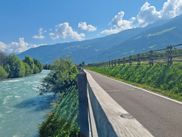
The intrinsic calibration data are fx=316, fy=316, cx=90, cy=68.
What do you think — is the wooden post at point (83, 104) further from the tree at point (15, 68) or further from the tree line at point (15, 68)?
the tree at point (15, 68)

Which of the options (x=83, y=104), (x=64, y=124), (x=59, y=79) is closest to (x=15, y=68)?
(x=59, y=79)

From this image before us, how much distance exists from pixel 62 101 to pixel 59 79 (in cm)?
2738

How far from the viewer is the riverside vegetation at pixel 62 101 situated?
708 inches

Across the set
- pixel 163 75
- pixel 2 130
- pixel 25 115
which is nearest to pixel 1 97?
pixel 25 115

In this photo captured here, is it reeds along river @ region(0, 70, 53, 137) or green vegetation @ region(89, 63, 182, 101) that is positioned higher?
green vegetation @ region(89, 63, 182, 101)

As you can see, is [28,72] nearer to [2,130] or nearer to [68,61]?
[68,61]

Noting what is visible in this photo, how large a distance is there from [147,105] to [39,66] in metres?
160

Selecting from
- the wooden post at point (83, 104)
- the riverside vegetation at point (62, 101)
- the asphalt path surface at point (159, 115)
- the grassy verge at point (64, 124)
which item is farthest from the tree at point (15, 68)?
the wooden post at point (83, 104)

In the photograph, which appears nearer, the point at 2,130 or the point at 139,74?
the point at 139,74

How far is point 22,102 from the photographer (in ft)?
148

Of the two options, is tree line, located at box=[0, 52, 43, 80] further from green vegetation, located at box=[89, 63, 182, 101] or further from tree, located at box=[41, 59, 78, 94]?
green vegetation, located at box=[89, 63, 182, 101]

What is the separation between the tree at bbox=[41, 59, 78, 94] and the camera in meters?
52.7

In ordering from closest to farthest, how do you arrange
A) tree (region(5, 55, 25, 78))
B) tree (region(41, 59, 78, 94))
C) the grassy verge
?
the grassy verge
tree (region(41, 59, 78, 94))
tree (region(5, 55, 25, 78))

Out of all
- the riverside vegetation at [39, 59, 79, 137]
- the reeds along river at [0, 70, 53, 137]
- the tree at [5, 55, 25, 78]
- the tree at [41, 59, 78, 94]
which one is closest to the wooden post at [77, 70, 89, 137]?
the riverside vegetation at [39, 59, 79, 137]
